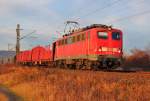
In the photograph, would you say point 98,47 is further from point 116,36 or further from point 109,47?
point 116,36

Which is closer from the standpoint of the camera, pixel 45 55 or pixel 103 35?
pixel 103 35

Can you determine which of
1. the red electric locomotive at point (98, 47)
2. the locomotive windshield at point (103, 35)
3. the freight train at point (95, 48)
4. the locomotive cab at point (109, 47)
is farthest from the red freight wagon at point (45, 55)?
the locomotive cab at point (109, 47)

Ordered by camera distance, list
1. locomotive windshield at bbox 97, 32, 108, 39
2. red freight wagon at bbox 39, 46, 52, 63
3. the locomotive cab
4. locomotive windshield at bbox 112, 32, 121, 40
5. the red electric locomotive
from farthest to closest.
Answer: red freight wagon at bbox 39, 46, 52, 63 < locomotive windshield at bbox 112, 32, 121, 40 < locomotive windshield at bbox 97, 32, 108, 39 < the red electric locomotive < the locomotive cab

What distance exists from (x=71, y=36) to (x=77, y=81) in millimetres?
17045

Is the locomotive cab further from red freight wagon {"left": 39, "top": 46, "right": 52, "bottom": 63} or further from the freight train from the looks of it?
red freight wagon {"left": 39, "top": 46, "right": 52, "bottom": 63}

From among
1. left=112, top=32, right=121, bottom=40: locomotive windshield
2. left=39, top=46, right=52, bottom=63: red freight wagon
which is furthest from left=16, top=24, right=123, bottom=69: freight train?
left=39, top=46, right=52, bottom=63: red freight wagon

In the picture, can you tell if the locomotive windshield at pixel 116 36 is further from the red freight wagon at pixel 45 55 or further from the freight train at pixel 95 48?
the red freight wagon at pixel 45 55

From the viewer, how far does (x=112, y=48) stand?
31609 millimetres

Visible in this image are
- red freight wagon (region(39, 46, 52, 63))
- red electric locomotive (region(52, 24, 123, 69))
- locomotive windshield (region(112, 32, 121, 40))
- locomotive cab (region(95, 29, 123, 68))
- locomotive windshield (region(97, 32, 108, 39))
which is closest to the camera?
locomotive cab (region(95, 29, 123, 68))

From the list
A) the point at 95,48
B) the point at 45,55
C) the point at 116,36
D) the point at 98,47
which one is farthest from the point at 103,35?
the point at 45,55

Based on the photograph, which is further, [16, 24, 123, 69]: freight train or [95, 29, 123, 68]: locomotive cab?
[16, 24, 123, 69]: freight train

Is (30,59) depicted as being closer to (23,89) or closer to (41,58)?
(41,58)

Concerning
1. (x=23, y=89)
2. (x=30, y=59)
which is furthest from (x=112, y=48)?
(x=30, y=59)

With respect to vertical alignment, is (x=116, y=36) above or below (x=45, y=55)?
above
